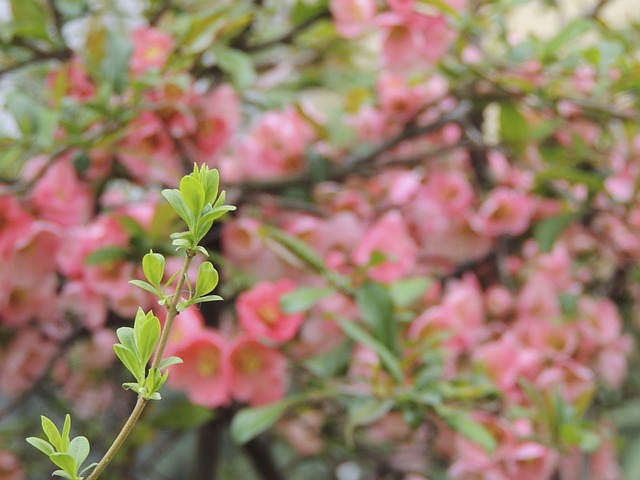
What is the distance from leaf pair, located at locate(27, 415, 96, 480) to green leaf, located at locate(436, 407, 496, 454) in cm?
34

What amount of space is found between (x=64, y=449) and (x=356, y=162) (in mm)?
581

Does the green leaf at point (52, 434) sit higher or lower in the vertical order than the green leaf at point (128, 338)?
lower

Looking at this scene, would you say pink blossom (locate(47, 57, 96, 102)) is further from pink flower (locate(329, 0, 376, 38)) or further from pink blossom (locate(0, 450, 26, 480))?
pink blossom (locate(0, 450, 26, 480))

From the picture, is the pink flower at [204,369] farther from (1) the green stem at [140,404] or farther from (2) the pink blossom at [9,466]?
(1) the green stem at [140,404]

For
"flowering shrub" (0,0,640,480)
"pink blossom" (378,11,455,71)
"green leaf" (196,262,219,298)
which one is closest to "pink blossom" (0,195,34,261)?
"flowering shrub" (0,0,640,480)

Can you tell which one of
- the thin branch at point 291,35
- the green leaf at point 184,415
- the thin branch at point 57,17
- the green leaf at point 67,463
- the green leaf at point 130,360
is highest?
the green leaf at point 130,360

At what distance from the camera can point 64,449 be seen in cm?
23

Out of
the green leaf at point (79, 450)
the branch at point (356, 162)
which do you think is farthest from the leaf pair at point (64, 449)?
the branch at point (356, 162)

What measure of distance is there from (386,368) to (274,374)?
11 centimetres

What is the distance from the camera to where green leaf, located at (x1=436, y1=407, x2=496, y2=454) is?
0.54 metres

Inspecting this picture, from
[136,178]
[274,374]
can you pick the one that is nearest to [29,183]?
[136,178]

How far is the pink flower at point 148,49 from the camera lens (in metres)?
0.68

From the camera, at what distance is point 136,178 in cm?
69

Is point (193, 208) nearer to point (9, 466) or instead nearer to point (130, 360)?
point (130, 360)
